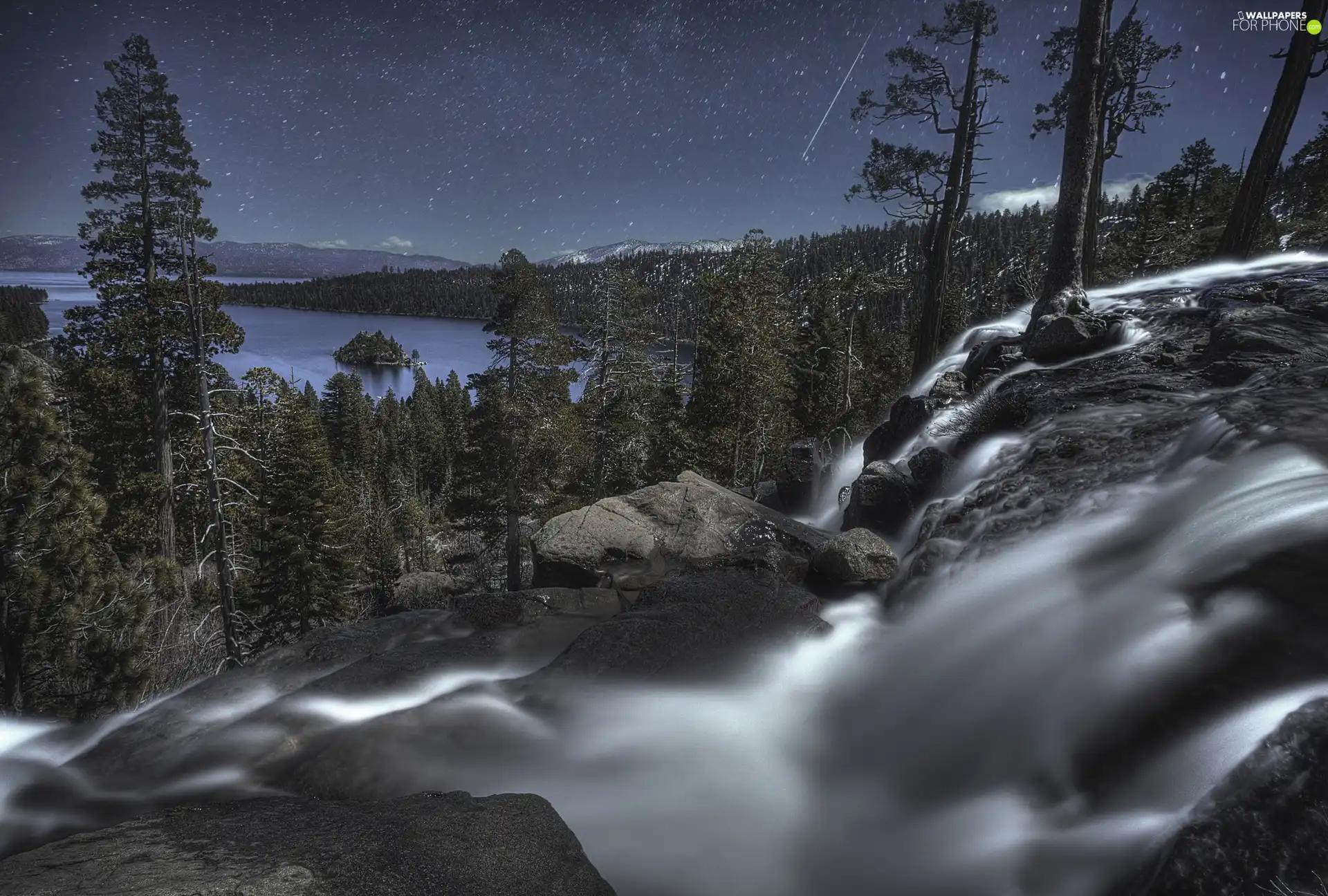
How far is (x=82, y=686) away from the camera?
1534 cm

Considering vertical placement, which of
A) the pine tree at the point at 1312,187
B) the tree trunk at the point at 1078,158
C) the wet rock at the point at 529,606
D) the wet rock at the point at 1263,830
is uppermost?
the pine tree at the point at 1312,187

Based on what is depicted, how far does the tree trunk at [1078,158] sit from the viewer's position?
36.1ft

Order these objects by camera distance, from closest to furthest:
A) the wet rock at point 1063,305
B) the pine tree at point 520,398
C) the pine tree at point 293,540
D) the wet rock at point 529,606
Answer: the wet rock at point 529,606 < the wet rock at point 1063,305 < the pine tree at point 520,398 < the pine tree at point 293,540

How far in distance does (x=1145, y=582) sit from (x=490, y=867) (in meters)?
4.88

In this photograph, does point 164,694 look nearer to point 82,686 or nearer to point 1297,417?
point 1297,417

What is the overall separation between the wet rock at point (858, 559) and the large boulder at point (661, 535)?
3.76 feet

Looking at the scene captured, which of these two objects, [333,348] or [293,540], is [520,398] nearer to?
[293,540]

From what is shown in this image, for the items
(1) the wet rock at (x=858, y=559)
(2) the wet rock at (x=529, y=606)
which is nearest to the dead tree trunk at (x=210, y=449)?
(2) the wet rock at (x=529, y=606)

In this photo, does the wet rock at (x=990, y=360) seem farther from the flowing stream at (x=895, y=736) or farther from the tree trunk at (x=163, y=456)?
the tree trunk at (x=163, y=456)

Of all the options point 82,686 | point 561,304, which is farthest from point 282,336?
point 82,686

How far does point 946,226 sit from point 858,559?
1402cm

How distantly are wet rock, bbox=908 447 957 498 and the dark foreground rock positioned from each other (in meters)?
7.50

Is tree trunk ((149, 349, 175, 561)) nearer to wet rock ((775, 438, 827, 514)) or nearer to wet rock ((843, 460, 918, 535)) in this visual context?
wet rock ((775, 438, 827, 514))

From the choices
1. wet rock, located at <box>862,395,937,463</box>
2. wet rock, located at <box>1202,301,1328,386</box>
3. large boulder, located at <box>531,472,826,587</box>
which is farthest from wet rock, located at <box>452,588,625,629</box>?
wet rock, located at <box>1202,301,1328,386</box>
